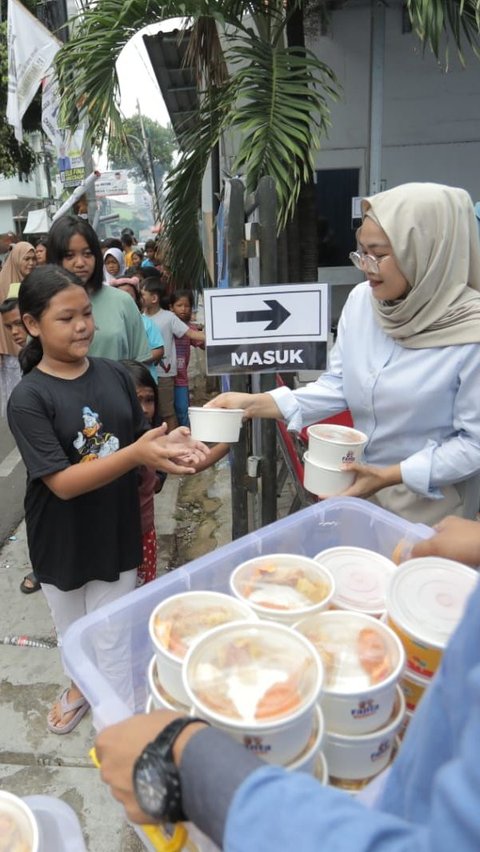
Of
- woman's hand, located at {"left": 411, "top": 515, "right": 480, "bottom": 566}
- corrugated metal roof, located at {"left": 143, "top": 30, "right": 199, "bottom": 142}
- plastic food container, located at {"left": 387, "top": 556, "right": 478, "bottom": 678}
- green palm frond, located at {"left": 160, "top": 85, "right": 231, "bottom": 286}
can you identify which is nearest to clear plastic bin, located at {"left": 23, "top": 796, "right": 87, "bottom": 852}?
plastic food container, located at {"left": 387, "top": 556, "right": 478, "bottom": 678}

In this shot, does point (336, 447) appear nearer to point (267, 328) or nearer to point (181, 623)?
point (267, 328)

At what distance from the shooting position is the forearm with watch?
725mm

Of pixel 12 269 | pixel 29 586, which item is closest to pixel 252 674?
pixel 29 586

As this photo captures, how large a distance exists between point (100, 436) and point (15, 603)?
1746mm

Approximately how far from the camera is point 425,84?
6309mm

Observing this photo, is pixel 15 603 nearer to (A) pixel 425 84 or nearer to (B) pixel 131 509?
(B) pixel 131 509

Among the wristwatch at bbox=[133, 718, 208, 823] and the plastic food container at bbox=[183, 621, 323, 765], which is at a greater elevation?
the plastic food container at bbox=[183, 621, 323, 765]

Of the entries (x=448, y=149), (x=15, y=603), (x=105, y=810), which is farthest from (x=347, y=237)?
(x=105, y=810)

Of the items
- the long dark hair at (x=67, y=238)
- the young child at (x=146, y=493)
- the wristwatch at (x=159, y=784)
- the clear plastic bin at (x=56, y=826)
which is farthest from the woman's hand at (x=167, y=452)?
the long dark hair at (x=67, y=238)

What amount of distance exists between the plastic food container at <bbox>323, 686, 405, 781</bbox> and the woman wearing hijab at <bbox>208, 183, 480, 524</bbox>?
34.7 inches

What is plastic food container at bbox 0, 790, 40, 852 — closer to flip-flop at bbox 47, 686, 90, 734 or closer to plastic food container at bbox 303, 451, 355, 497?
plastic food container at bbox 303, 451, 355, 497

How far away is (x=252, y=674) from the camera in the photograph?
3.11ft

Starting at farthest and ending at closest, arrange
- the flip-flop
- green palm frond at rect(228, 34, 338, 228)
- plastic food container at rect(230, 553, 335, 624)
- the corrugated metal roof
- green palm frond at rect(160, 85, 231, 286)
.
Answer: the corrugated metal roof
green palm frond at rect(160, 85, 231, 286)
green palm frond at rect(228, 34, 338, 228)
the flip-flop
plastic food container at rect(230, 553, 335, 624)

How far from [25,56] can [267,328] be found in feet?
18.8
